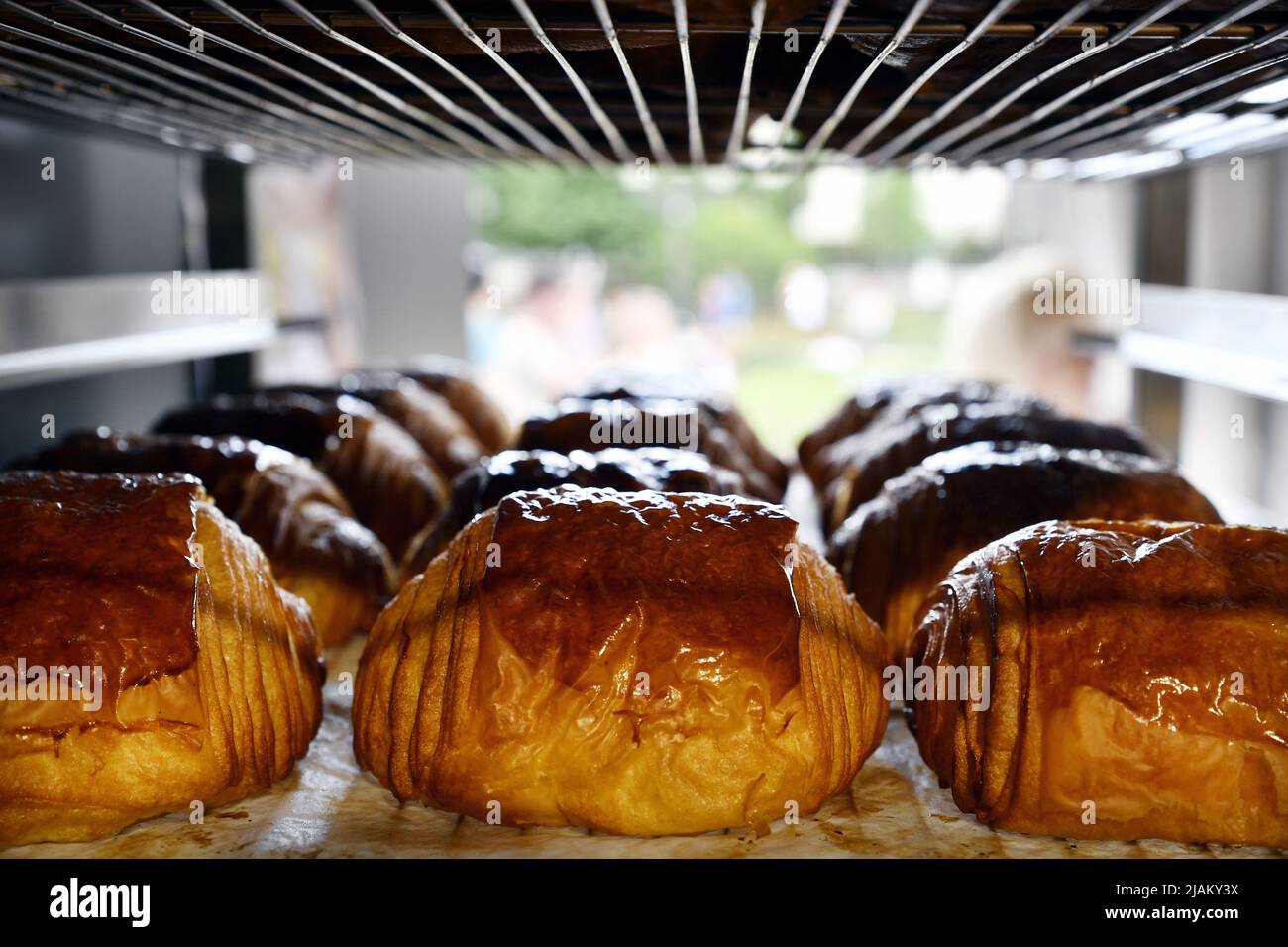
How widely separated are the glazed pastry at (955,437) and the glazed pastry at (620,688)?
1294mm

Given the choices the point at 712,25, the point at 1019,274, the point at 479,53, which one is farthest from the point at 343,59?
the point at 1019,274

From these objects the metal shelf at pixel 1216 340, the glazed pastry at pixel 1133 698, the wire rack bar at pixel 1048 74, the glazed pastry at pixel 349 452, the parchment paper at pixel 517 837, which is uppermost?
the wire rack bar at pixel 1048 74

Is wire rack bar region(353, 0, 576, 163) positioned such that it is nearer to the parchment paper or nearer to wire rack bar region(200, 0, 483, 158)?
wire rack bar region(200, 0, 483, 158)

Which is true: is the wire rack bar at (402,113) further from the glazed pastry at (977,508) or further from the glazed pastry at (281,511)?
the glazed pastry at (977,508)

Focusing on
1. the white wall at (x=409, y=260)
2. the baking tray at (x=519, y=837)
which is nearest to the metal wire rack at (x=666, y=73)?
the baking tray at (x=519, y=837)

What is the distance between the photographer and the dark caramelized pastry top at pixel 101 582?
5.38ft

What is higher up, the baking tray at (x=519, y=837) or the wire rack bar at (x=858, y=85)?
the wire rack bar at (x=858, y=85)

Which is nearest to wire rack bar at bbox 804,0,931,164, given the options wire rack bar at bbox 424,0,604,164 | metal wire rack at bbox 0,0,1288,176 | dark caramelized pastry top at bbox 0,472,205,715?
metal wire rack at bbox 0,0,1288,176

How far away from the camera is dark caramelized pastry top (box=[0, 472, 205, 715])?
1.64 metres

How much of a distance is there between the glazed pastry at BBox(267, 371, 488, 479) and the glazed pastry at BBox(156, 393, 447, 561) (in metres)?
0.38

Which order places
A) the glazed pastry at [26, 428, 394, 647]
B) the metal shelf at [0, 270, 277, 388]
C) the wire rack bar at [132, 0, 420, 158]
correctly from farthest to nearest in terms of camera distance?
the metal shelf at [0, 270, 277, 388] → the glazed pastry at [26, 428, 394, 647] → the wire rack bar at [132, 0, 420, 158]
